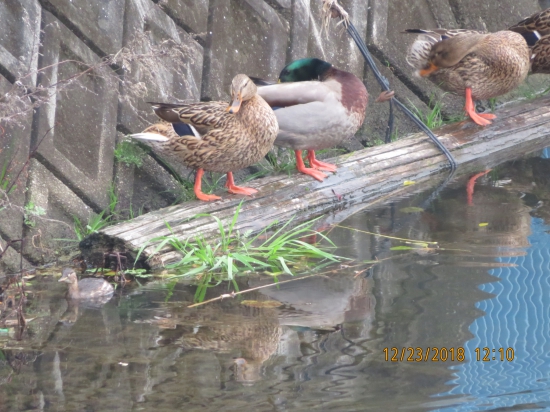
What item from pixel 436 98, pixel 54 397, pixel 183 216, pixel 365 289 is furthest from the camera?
pixel 436 98

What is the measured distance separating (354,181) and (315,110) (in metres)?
0.65

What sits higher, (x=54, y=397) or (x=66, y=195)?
(x=66, y=195)

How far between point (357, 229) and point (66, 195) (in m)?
1.73

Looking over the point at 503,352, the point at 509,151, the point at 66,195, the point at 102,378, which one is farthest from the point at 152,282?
the point at 509,151

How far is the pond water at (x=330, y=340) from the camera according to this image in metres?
2.99

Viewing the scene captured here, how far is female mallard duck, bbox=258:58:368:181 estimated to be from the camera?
5.73 metres

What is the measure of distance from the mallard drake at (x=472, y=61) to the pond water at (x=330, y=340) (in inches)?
83.5

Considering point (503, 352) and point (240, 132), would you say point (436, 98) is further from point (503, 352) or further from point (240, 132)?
point (503, 352)

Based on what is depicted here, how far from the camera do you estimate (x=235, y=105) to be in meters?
5.10

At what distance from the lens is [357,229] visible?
5355 mm
